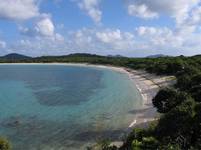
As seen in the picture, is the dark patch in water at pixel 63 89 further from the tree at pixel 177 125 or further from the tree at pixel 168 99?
the tree at pixel 177 125

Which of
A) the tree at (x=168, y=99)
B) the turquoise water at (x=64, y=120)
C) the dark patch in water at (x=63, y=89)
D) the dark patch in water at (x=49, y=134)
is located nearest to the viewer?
the dark patch in water at (x=49, y=134)

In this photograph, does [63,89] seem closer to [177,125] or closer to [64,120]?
[64,120]

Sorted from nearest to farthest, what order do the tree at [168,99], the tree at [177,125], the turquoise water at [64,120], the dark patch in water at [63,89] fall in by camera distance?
the tree at [177,125] < the turquoise water at [64,120] < the tree at [168,99] < the dark patch in water at [63,89]

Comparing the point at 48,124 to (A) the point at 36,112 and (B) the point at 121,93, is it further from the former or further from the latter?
(B) the point at 121,93

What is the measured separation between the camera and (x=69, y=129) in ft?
138

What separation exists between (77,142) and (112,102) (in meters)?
28.5

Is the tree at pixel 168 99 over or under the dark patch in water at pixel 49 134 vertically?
over

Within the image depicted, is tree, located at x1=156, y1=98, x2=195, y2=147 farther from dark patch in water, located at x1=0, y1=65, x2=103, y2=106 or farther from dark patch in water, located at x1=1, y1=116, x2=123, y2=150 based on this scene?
dark patch in water, located at x1=0, y1=65, x2=103, y2=106

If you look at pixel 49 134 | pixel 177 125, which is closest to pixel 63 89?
pixel 49 134

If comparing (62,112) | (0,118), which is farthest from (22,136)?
(62,112)

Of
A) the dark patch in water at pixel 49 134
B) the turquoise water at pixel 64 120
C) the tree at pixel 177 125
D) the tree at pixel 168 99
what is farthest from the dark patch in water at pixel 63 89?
the tree at pixel 177 125

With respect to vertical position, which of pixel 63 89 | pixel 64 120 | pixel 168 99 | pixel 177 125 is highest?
pixel 168 99

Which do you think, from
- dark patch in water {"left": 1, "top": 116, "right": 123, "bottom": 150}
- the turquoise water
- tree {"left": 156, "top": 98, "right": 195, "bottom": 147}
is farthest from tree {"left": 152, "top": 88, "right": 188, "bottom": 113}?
tree {"left": 156, "top": 98, "right": 195, "bottom": 147}

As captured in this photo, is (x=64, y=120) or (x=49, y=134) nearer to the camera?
(x=49, y=134)
